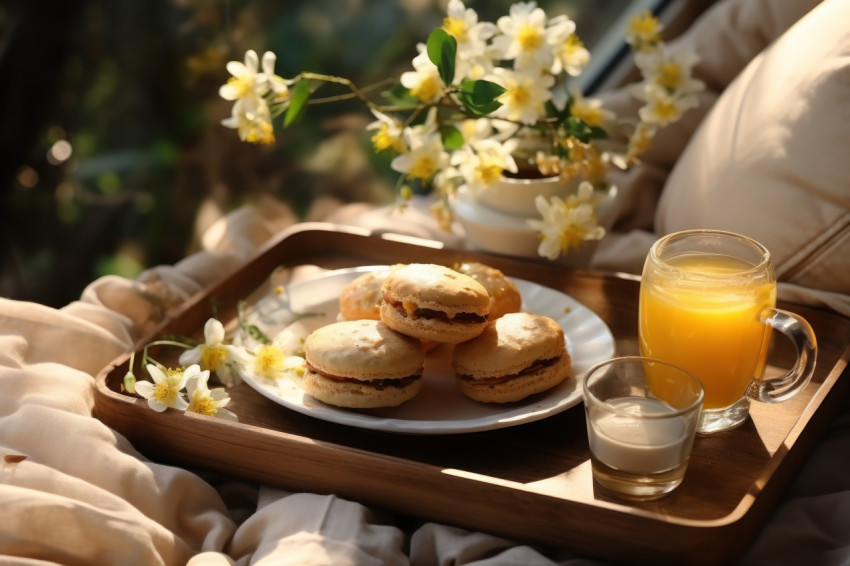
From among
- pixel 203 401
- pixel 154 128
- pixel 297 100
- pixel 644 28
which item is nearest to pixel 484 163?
pixel 297 100

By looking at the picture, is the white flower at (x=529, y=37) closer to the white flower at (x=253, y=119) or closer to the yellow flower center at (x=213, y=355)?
the white flower at (x=253, y=119)

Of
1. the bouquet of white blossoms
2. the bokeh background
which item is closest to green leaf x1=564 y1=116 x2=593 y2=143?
the bouquet of white blossoms

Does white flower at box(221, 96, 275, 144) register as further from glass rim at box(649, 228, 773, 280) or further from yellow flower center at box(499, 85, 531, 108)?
glass rim at box(649, 228, 773, 280)

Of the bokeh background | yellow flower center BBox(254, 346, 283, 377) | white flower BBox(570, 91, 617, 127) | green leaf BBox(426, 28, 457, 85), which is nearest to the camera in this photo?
yellow flower center BBox(254, 346, 283, 377)

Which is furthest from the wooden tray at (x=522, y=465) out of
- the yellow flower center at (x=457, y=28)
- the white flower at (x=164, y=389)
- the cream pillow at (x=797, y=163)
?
the yellow flower center at (x=457, y=28)

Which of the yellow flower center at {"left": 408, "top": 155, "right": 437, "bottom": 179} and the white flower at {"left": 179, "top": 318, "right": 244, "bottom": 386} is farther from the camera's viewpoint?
the yellow flower center at {"left": 408, "top": 155, "right": 437, "bottom": 179}

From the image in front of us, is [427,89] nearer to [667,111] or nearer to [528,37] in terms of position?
[528,37]

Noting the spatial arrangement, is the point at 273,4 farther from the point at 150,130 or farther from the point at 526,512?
the point at 526,512
